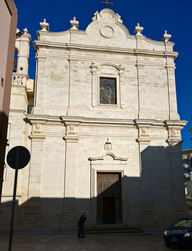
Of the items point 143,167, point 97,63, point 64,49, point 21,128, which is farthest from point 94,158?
point 64,49

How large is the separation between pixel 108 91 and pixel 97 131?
293cm

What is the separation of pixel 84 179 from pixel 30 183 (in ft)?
9.94

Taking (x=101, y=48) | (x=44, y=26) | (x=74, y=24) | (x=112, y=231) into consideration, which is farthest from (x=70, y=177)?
(x=74, y=24)

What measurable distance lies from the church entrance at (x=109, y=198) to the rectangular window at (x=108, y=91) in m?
4.70

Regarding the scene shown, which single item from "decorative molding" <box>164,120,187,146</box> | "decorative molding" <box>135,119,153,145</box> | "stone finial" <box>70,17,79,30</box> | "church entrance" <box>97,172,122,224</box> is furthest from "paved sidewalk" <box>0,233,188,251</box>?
"stone finial" <box>70,17,79,30</box>

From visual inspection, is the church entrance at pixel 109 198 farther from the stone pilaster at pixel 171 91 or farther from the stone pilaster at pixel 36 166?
the stone pilaster at pixel 171 91

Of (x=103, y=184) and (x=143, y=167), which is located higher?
(x=143, y=167)

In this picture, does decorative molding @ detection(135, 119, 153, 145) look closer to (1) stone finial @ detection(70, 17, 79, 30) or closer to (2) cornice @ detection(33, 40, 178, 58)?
(2) cornice @ detection(33, 40, 178, 58)

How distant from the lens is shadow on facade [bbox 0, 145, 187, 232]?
575 inches

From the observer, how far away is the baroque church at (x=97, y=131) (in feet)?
49.7

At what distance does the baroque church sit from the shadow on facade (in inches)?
2.1

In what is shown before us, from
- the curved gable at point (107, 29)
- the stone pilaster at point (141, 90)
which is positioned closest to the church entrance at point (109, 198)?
the stone pilaster at point (141, 90)

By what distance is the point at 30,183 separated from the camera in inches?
590

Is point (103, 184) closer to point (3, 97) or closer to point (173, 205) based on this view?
point (173, 205)
